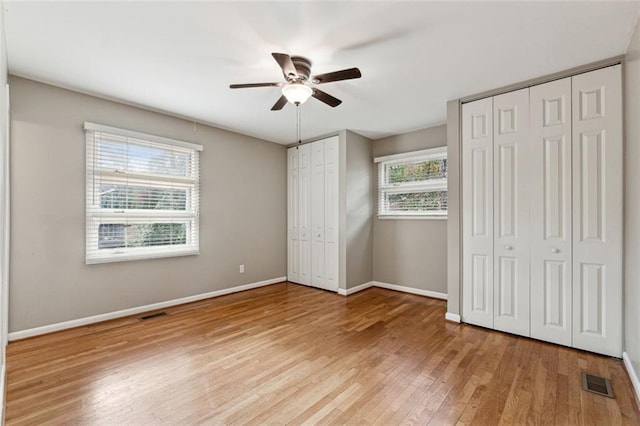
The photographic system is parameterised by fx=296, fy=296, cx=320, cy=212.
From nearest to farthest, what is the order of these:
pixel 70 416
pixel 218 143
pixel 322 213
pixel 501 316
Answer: pixel 70 416 → pixel 501 316 → pixel 218 143 → pixel 322 213

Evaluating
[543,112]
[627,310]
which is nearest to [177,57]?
[543,112]

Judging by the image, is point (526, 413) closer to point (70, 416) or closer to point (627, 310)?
point (627, 310)

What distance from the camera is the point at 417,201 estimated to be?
474 cm

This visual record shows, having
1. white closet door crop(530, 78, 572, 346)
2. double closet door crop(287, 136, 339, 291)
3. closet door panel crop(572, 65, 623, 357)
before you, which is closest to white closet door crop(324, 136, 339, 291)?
double closet door crop(287, 136, 339, 291)

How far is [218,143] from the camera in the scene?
4602 millimetres

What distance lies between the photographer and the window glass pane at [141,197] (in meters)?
3.51

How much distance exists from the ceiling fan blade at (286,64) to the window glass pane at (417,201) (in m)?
2.99

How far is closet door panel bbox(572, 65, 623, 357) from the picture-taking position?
8.38 ft

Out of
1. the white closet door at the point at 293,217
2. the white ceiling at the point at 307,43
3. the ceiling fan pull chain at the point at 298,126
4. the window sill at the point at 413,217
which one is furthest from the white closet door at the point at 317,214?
the white ceiling at the point at 307,43

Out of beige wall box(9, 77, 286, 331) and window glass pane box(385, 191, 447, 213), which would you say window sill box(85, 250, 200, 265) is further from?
window glass pane box(385, 191, 447, 213)

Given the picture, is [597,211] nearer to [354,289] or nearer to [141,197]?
[354,289]

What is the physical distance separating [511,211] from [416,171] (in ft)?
6.08

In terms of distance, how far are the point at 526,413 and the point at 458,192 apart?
2192 mm

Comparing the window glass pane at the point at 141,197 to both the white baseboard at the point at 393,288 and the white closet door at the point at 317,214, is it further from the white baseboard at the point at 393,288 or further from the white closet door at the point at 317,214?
the white baseboard at the point at 393,288
